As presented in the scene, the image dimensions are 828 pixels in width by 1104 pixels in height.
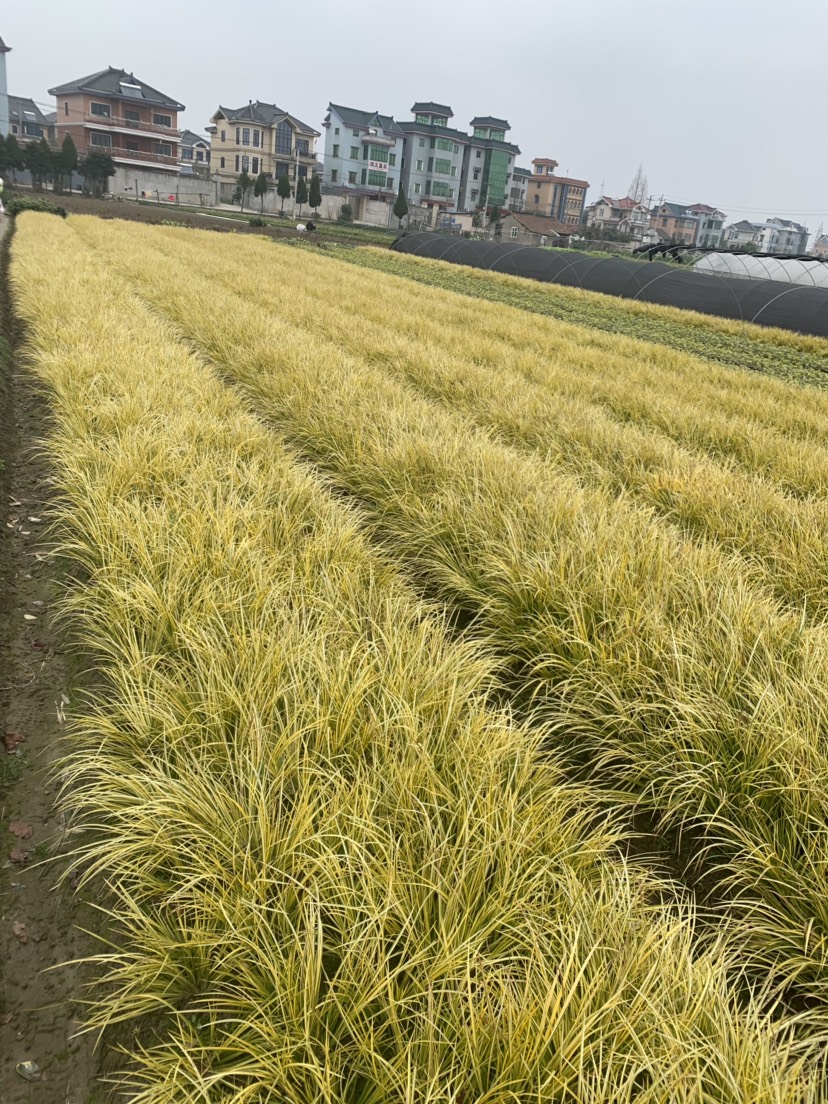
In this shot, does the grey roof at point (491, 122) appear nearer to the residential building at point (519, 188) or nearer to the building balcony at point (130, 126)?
the residential building at point (519, 188)

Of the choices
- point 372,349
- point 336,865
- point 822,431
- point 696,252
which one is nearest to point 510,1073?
point 336,865

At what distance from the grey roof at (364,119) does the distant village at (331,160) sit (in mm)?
113

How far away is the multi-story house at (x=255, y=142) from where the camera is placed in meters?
57.4

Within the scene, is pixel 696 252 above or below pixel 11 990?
above

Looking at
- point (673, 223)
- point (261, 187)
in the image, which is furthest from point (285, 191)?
point (673, 223)

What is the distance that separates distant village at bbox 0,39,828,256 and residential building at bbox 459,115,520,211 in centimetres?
11

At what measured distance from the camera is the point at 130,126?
161 feet

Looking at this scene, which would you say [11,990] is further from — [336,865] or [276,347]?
[276,347]

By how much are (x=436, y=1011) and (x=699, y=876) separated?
1074mm

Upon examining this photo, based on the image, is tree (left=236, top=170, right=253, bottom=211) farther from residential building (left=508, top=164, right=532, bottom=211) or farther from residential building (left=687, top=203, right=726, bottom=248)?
residential building (left=687, top=203, right=726, bottom=248)

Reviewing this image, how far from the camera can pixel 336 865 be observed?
1.54 meters

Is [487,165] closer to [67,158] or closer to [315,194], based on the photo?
[315,194]

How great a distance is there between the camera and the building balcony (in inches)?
1885

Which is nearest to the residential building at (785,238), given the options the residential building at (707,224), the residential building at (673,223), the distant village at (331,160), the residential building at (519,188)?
the residential building at (707,224)
